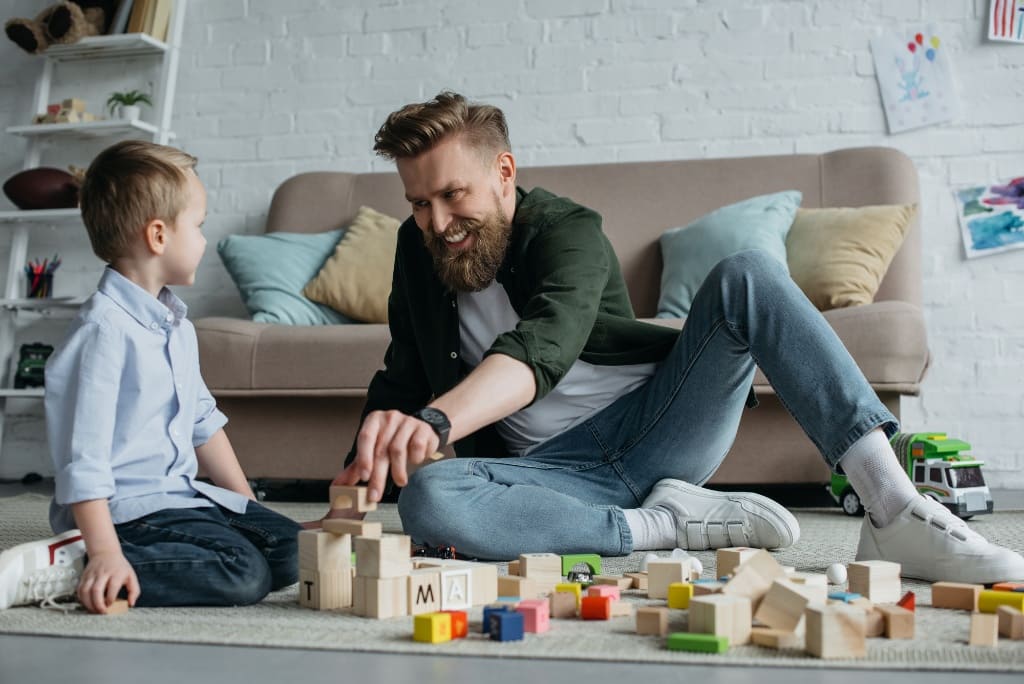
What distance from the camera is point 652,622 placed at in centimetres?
117

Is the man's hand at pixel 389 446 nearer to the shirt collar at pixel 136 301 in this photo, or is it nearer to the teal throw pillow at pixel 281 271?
the shirt collar at pixel 136 301

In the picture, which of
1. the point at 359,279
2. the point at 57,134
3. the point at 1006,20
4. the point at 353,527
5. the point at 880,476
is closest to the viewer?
the point at 353,527

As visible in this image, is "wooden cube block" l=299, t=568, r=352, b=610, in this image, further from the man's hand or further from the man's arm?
the man's arm

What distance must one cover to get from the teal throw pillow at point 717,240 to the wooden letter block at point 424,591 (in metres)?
1.79

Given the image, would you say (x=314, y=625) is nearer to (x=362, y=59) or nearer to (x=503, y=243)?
(x=503, y=243)

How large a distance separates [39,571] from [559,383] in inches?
35.4

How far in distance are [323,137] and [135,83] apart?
0.85 meters

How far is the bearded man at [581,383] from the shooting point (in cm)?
149

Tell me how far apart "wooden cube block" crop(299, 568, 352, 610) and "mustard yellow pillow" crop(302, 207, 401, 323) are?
6.13ft

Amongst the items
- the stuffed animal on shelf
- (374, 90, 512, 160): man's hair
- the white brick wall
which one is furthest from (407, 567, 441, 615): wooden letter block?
the stuffed animal on shelf

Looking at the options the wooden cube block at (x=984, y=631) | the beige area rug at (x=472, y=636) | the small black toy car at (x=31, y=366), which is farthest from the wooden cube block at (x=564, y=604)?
Answer: the small black toy car at (x=31, y=366)

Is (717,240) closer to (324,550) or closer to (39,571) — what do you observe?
(324,550)

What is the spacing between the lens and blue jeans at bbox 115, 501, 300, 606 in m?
1.36

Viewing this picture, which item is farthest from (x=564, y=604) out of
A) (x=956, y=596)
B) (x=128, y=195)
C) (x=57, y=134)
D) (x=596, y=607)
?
(x=57, y=134)
